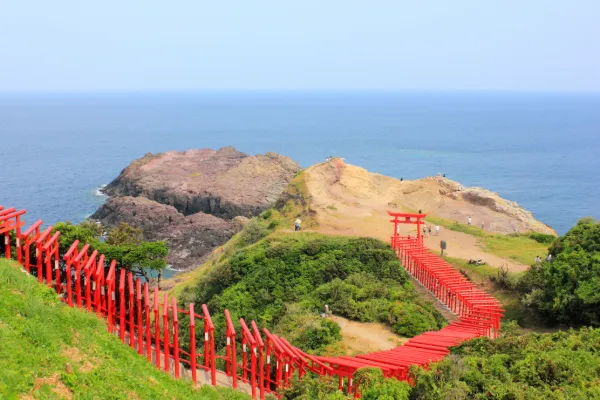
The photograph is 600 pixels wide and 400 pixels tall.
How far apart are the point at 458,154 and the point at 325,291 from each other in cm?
11162

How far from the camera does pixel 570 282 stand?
24.7m

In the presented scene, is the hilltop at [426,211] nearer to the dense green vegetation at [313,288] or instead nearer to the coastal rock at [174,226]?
the dense green vegetation at [313,288]

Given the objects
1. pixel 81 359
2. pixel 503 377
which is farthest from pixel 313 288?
pixel 503 377

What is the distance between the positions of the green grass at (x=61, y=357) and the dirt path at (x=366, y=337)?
6.87 metres

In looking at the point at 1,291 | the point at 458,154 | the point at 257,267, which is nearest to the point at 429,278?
the point at 257,267

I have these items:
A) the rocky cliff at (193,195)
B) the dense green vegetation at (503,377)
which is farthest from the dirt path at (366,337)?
the rocky cliff at (193,195)

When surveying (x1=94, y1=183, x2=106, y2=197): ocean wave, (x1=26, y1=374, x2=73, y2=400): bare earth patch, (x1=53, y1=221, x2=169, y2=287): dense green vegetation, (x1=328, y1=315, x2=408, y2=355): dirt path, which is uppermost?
(x1=26, y1=374, x2=73, y2=400): bare earth patch

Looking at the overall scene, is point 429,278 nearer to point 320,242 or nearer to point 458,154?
point 320,242

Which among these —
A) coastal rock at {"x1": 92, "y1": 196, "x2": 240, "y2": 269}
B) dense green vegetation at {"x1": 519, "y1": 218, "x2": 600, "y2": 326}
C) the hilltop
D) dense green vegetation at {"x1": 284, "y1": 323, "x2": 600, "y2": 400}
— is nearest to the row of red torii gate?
dense green vegetation at {"x1": 284, "y1": 323, "x2": 600, "y2": 400}

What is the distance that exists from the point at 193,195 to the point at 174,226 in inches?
430

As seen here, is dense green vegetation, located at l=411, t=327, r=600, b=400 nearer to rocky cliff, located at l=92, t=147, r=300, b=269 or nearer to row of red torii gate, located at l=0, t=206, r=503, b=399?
row of red torii gate, located at l=0, t=206, r=503, b=399

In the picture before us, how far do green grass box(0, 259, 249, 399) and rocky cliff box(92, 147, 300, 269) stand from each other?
40.2m

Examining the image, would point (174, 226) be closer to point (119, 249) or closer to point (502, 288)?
point (119, 249)

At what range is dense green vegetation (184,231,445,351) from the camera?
25984mm
